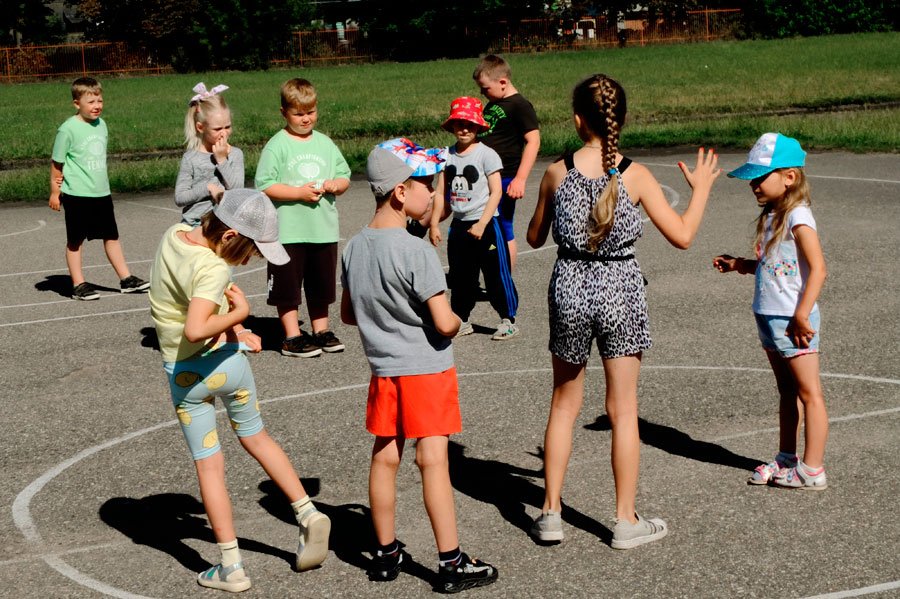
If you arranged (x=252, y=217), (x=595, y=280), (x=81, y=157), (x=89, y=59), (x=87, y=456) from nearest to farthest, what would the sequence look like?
(x=252, y=217), (x=595, y=280), (x=87, y=456), (x=81, y=157), (x=89, y=59)

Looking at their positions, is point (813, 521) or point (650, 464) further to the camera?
point (650, 464)

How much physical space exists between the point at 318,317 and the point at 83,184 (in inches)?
138

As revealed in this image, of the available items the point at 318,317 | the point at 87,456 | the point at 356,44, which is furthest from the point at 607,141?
the point at 356,44

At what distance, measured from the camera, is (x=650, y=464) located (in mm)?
6664

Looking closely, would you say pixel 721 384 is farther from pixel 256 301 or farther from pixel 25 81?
pixel 25 81

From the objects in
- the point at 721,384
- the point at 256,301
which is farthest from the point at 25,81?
the point at 721,384

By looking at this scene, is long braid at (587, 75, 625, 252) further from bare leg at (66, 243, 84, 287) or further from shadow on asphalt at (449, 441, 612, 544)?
bare leg at (66, 243, 84, 287)

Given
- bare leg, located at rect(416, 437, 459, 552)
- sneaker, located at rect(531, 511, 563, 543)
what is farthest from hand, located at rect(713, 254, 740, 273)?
bare leg, located at rect(416, 437, 459, 552)

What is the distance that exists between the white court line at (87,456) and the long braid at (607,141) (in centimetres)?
185

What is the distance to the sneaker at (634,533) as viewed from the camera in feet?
18.2

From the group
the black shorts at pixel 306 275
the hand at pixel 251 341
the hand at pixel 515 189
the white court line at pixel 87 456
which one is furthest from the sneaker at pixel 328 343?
the hand at pixel 251 341

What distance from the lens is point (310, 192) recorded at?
8.92 meters

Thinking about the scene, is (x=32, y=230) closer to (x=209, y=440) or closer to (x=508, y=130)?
(x=508, y=130)

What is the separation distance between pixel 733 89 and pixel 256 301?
25437mm
